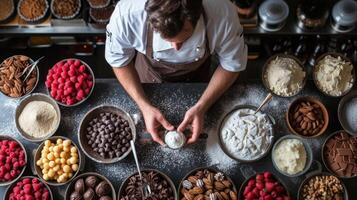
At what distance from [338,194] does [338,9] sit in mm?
1202

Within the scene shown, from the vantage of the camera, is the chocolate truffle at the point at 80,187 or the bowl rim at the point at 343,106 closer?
the chocolate truffle at the point at 80,187

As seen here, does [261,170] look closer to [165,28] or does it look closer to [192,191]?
[192,191]

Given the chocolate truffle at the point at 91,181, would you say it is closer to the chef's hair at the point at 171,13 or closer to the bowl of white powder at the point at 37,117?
the bowl of white powder at the point at 37,117

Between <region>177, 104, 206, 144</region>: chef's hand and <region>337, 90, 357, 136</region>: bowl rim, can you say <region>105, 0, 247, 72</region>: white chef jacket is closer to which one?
<region>177, 104, 206, 144</region>: chef's hand

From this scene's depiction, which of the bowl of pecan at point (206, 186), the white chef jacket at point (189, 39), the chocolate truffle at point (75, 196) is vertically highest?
the white chef jacket at point (189, 39)

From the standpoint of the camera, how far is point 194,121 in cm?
237

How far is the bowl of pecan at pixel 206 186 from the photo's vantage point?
2309mm

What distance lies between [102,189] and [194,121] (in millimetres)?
608

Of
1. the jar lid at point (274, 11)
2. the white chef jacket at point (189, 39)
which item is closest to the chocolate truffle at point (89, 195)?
the white chef jacket at point (189, 39)

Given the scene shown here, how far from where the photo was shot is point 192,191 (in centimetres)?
231

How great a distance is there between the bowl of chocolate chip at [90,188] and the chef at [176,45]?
37cm

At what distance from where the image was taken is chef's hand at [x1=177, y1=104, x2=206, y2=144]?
2.35m

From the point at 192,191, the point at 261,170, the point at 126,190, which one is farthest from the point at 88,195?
the point at 261,170

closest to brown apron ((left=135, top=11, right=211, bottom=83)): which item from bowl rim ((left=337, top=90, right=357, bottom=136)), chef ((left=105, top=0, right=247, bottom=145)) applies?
chef ((left=105, top=0, right=247, bottom=145))
